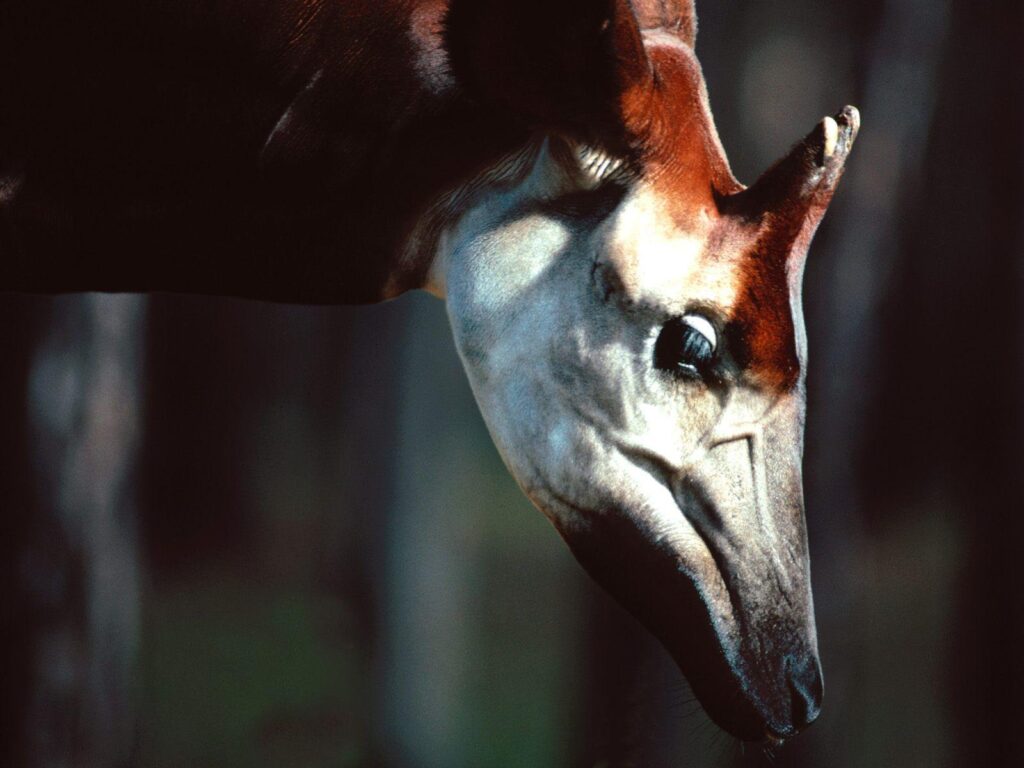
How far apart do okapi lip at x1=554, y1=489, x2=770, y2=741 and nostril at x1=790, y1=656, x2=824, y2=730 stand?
30 millimetres

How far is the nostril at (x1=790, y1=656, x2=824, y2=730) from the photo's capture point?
0.94 metres

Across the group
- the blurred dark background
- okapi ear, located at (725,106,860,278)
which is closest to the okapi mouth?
okapi ear, located at (725,106,860,278)

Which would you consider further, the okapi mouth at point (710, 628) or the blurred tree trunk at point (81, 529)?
the blurred tree trunk at point (81, 529)

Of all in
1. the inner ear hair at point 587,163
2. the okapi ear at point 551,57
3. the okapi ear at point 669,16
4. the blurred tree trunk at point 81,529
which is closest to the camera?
the okapi ear at point 551,57

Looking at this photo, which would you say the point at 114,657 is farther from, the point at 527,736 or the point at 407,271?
the point at 407,271

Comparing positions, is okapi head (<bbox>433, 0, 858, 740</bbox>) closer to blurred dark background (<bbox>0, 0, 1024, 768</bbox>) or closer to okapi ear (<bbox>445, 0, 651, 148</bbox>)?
okapi ear (<bbox>445, 0, 651, 148</bbox>)

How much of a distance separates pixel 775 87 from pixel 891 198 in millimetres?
307

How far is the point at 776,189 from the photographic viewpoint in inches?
35.8

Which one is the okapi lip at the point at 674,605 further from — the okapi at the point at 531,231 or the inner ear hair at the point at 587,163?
the inner ear hair at the point at 587,163

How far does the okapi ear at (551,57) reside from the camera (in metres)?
0.80

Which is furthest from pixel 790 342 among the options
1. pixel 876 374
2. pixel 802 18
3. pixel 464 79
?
pixel 802 18

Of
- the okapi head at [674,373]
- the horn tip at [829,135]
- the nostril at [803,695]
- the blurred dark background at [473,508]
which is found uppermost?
the horn tip at [829,135]

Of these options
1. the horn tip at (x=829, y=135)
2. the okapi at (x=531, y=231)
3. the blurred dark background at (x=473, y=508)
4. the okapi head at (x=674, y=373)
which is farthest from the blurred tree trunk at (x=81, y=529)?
the horn tip at (x=829, y=135)

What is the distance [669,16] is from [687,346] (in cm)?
36
